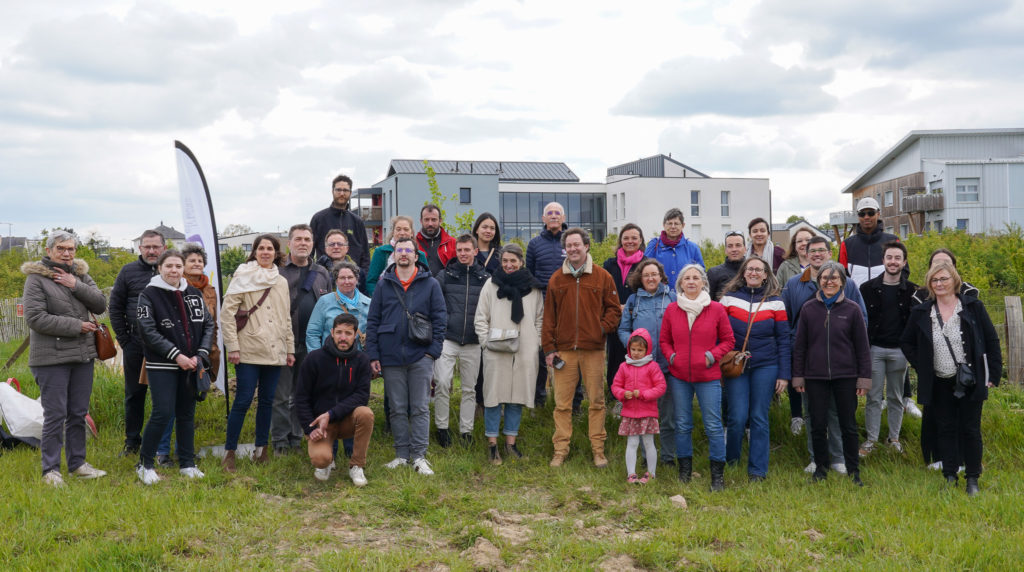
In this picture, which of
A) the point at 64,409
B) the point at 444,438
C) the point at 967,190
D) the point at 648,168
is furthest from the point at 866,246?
the point at 648,168

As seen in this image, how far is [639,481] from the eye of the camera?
249 inches

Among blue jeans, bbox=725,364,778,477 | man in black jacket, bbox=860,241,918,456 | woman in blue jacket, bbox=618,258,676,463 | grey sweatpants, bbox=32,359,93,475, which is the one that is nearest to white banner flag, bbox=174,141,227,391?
grey sweatpants, bbox=32,359,93,475

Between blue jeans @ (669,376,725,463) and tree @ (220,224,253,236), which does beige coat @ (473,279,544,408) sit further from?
tree @ (220,224,253,236)

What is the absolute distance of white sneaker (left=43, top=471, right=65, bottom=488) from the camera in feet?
19.3

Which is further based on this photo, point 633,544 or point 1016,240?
point 1016,240

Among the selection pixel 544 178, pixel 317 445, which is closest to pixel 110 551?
pixel 317 445

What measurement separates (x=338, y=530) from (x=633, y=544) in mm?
2081

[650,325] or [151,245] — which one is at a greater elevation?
[151,245]

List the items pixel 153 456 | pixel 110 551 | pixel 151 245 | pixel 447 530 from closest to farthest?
pixel 110 551 → pixel 447 530 → pixel 153 456 → pixel 151 245

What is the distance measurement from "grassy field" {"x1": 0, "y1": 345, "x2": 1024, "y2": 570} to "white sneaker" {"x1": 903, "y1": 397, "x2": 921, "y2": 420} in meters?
0.74

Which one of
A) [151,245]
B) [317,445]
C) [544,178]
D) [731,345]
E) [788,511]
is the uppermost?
[544,178]

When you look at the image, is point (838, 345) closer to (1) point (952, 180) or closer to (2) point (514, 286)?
(2) point (514, 286)

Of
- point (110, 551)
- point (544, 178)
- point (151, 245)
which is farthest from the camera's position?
point (544, 178)

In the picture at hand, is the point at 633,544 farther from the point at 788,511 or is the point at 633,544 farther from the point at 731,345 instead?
the point at 731,345
